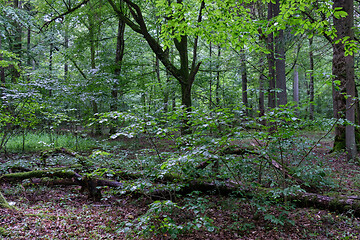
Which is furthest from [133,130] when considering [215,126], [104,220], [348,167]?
[348,167]

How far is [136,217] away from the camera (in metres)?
4.05

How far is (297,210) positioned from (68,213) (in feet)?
13.7

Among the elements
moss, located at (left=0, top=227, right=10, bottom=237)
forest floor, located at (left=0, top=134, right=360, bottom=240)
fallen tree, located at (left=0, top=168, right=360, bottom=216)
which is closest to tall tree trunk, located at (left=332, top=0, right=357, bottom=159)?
forest floor, located at (left=0, top=134, right=360, bottom=240)

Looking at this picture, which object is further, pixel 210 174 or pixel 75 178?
pixel 75 178

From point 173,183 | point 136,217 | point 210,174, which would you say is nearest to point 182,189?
point 173,183

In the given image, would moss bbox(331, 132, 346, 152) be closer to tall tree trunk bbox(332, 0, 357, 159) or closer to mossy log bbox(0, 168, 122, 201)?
tall tree trunk bbox(332, 0, 357, 159)

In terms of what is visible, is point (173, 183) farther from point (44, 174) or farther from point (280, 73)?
point (280, 73)

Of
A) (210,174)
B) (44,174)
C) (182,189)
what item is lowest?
(182,189)

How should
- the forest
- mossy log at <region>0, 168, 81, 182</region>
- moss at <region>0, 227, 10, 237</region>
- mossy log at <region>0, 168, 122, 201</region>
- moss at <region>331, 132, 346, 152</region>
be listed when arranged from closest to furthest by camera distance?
1. moss at <region>0, 227, 10, 237</region>
2. the forest
3. mossy log at <region>0, 168, 122, 201</region>
4. mossy log at <region>0, 168, 81, 182</region>
5. moss at <region>331, 132, 346, 152</region>

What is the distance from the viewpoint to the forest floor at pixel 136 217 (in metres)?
3.33

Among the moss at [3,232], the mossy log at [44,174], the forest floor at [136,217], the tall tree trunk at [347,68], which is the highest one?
the tall tree trunk at [347,68]

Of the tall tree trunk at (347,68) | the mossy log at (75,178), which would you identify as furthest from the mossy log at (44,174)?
the tall tree trunk at (347,68)

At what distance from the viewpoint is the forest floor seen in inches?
131

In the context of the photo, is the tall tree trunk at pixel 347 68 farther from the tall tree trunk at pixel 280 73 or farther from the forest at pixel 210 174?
the tall tree trunk at pixel 280 73
